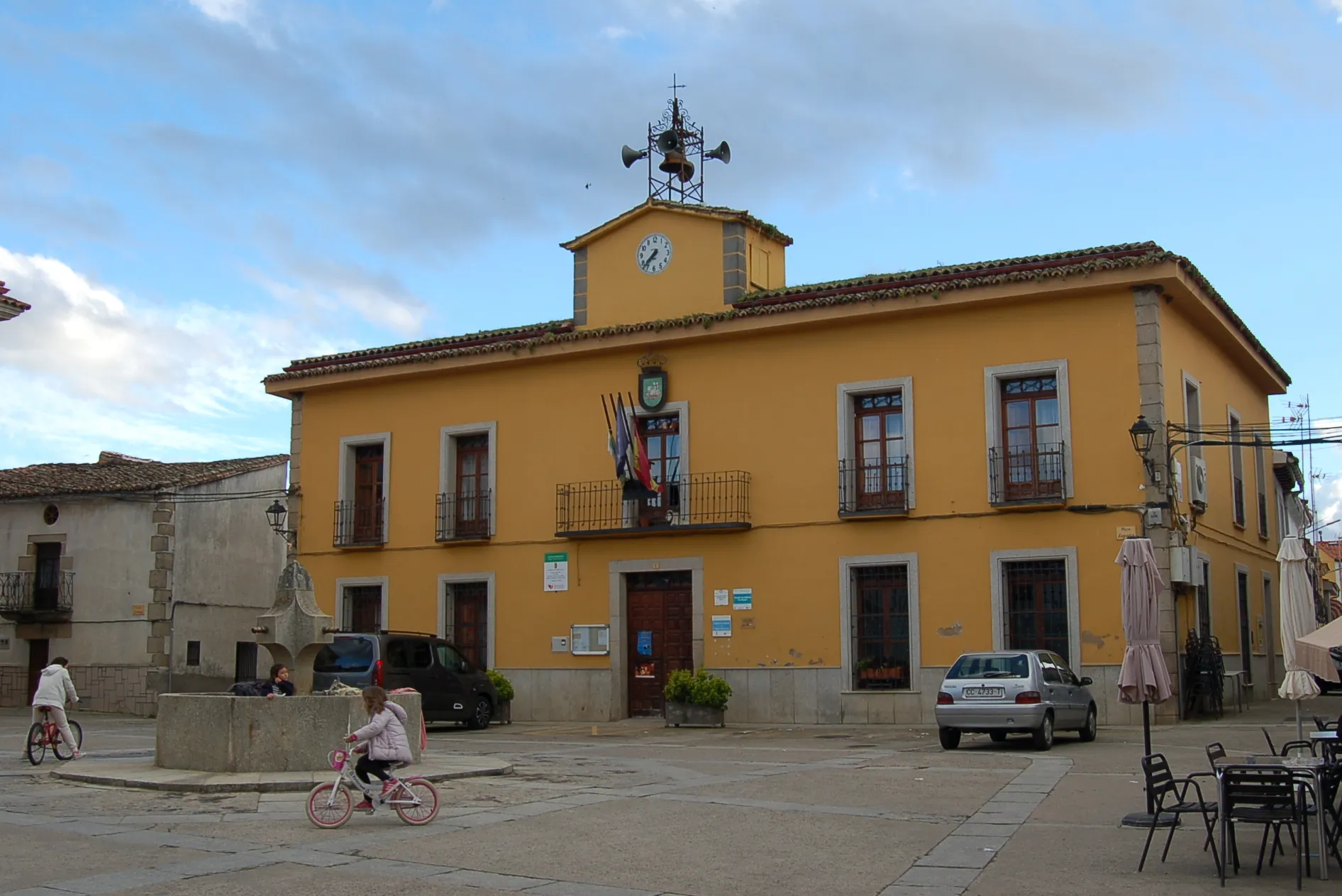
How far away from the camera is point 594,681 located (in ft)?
81.7

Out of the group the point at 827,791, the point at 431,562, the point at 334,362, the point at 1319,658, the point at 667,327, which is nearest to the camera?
the point at 1319,658

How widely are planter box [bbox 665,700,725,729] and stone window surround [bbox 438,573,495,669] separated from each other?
4717 millimetres

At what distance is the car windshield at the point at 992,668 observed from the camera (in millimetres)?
17250

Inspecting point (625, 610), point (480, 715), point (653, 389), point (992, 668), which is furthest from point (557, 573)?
point (992, 668)

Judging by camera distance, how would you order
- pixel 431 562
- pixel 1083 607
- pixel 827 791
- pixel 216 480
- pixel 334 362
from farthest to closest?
pixel 216 480
pixel 334 362
pixel 431 562
pixel 1083 607
pixel 827 791

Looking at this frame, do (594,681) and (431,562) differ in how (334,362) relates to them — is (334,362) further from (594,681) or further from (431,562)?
(594,681)

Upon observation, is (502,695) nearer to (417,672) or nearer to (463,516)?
(417,672)

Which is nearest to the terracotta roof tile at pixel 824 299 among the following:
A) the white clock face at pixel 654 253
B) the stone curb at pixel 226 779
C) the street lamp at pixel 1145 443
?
the white clock face at pixel 654 253

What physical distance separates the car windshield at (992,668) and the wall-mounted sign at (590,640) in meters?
8.61

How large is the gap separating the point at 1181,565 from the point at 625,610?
973 centimetres

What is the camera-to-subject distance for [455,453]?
27547 millimetres

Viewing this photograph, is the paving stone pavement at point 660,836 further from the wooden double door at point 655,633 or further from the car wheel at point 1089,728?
the wooden double door at point 655,633

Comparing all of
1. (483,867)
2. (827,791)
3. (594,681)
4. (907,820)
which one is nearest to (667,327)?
(594,681)

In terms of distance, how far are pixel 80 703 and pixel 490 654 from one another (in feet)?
35.3
